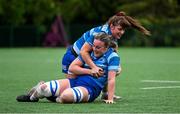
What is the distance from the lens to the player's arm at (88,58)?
9312 mm

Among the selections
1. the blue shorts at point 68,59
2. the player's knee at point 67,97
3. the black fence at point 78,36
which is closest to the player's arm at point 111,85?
the player's knee at point 67,97

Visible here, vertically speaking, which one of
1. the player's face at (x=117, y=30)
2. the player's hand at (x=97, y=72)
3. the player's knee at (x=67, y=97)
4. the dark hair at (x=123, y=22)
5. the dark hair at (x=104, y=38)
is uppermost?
the dark hair at (x=123, y=22)

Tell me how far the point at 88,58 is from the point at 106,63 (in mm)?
251

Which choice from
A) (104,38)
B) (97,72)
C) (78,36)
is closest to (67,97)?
(97,72)

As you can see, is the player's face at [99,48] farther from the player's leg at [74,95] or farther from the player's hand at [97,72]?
the player's leg at [74,95]

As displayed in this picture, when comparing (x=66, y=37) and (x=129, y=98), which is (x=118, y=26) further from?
(x=66, y=37)

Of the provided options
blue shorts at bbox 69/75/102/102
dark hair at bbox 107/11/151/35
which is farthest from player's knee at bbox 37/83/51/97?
dark hair at bbox 107/11/151/35

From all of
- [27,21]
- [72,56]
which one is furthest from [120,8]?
[72,56]

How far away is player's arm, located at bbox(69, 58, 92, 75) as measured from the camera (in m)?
9.44

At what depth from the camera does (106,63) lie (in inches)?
372

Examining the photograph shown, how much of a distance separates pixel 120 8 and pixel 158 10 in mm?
2966

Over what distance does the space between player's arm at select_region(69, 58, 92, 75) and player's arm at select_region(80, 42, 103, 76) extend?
0.28ft

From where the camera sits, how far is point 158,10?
54.6 m

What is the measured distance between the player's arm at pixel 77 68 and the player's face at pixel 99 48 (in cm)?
27
